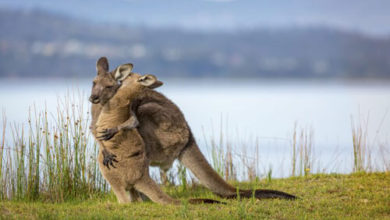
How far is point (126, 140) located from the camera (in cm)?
573

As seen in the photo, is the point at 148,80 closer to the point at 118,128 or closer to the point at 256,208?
the point at 118,128

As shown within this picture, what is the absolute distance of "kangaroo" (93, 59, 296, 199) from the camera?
599cm

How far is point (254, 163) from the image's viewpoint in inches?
329

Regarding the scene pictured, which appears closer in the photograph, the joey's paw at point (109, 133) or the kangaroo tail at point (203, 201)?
the joey's paw at point (109, 133)

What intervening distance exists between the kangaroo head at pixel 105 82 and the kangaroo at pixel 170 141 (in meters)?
0.03

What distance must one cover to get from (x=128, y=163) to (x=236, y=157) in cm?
301

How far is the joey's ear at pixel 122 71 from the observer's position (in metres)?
5.67

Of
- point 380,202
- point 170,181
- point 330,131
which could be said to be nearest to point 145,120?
point 170,181

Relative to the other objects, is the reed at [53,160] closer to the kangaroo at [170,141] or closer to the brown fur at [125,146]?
the kangaroo at [170,141]

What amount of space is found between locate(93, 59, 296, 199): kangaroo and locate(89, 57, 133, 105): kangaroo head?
27 mm

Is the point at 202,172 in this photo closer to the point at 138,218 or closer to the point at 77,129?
the point at 138,218

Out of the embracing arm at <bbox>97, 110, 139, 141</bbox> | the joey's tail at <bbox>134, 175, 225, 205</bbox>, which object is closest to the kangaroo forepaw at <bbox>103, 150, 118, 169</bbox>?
the embracing arm at <bbox>97, 110, 139, 141</bbox>

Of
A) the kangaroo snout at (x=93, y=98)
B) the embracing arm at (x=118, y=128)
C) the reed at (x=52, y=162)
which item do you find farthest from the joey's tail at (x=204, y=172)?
the reed at (x=52, y=162)

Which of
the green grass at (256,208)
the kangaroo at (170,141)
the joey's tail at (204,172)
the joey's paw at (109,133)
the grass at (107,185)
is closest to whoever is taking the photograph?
the green grass at (256,208)
